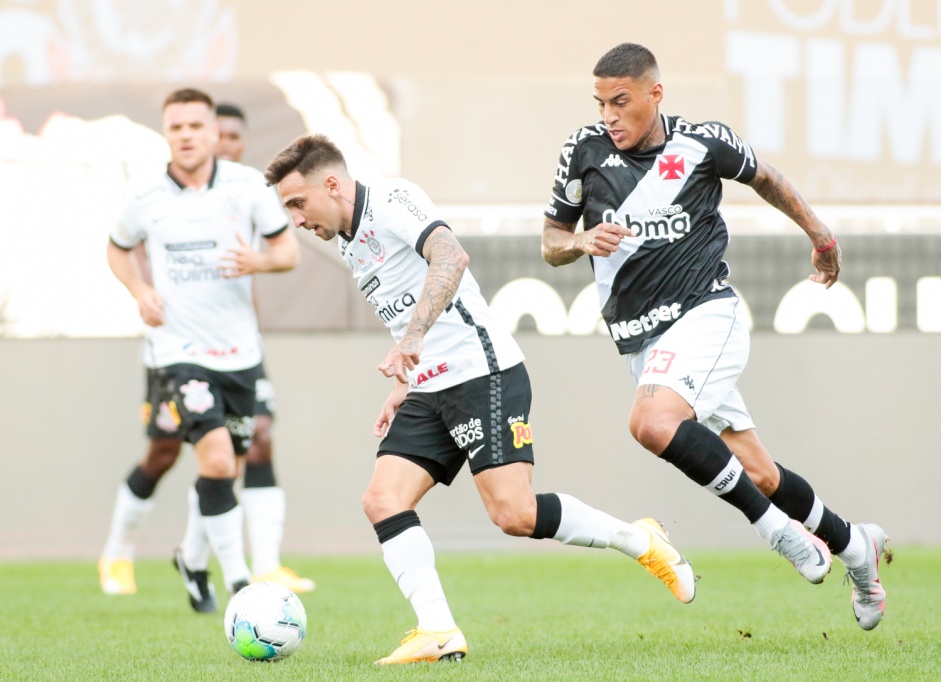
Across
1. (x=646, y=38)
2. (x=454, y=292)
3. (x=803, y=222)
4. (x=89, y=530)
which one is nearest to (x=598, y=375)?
(x=646, y=38)

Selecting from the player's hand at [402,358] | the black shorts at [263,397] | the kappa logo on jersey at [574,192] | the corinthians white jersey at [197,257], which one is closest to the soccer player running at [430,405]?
the player's hand at [402,358]

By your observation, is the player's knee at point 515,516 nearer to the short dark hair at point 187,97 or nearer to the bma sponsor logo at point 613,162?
the bma sponsor logo at point 613,162

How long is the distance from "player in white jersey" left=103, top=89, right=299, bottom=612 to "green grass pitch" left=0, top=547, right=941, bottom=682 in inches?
27.5

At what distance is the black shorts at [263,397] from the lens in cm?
682

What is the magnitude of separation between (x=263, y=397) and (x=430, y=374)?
2.52 metres

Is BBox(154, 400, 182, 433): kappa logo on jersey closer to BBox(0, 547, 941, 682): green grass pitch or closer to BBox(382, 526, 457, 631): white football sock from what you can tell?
BBox(0, 547, 941, 682): green grass pitch

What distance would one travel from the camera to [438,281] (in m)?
4.30

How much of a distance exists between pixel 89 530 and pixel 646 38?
5.64 metres

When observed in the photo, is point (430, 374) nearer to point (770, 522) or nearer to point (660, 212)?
point (660, 212)

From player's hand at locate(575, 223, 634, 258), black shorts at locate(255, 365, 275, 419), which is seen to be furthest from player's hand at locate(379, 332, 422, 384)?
black shorts at locate(255, 365, 275, 419)

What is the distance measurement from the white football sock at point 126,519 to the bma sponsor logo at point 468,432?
3116mm

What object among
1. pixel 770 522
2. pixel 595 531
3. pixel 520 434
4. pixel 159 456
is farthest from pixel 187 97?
pixel 770 522

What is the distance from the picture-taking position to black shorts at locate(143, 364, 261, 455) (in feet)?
20.9

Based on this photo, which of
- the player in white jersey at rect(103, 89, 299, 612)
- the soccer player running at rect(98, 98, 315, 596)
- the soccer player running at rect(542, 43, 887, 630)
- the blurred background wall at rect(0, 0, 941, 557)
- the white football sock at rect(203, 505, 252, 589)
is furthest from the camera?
the blurred background wall at rect(0, 0, 941, 557)
